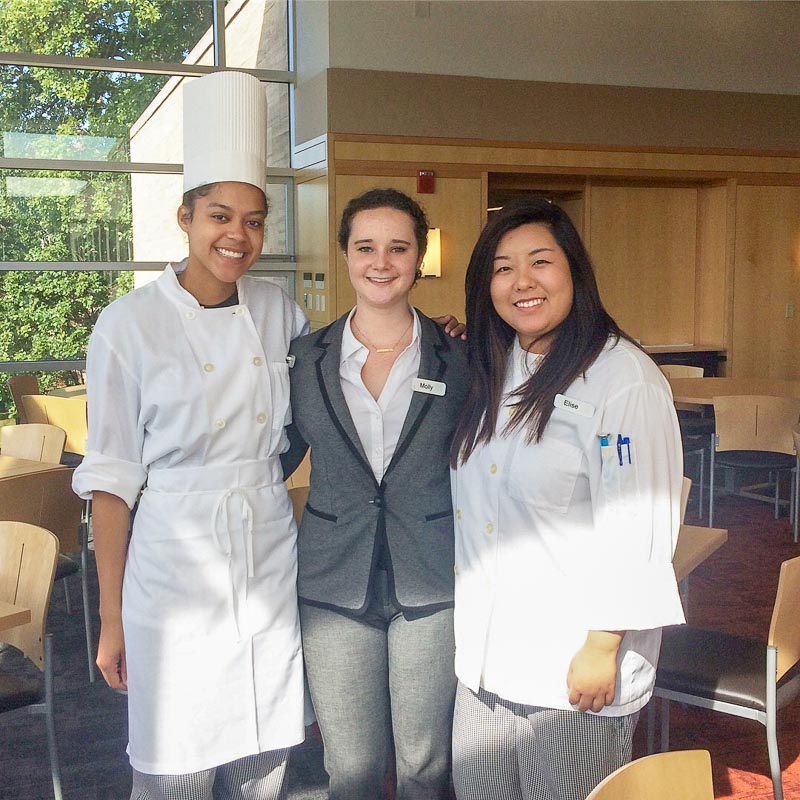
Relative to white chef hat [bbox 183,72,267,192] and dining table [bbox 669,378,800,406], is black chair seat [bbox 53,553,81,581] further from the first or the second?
dining table [bbox 669,378,800,406]

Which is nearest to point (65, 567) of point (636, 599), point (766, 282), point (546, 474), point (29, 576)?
point (29, 576)

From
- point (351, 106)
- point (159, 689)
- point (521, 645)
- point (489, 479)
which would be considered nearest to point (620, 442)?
point (489, 479)

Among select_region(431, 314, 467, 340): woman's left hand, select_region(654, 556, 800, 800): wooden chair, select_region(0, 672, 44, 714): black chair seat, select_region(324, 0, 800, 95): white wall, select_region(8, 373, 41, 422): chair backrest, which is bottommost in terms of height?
select_region(0, 672, 44, 714): black chair seat

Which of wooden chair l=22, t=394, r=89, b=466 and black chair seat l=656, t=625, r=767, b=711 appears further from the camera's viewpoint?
wooden chair l=22, t=394, r=89, b=466

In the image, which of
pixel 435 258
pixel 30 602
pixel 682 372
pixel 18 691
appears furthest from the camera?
pixel 435 258

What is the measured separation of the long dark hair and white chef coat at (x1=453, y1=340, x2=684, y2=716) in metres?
0.03

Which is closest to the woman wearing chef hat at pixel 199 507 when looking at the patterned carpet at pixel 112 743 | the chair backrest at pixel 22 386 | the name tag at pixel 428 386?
the name tag at pixel 428 386

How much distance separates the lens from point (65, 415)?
6691 mm

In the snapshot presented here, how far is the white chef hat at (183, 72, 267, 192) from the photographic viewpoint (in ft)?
6.69

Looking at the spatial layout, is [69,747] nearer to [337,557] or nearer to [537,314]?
[337,557]

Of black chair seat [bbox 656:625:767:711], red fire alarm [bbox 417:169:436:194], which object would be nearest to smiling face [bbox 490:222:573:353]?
black chair seat [bbox 656:625:767:711]

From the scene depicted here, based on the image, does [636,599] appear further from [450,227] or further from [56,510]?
[450,227]

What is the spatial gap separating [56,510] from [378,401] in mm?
2450

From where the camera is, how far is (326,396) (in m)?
2.04
